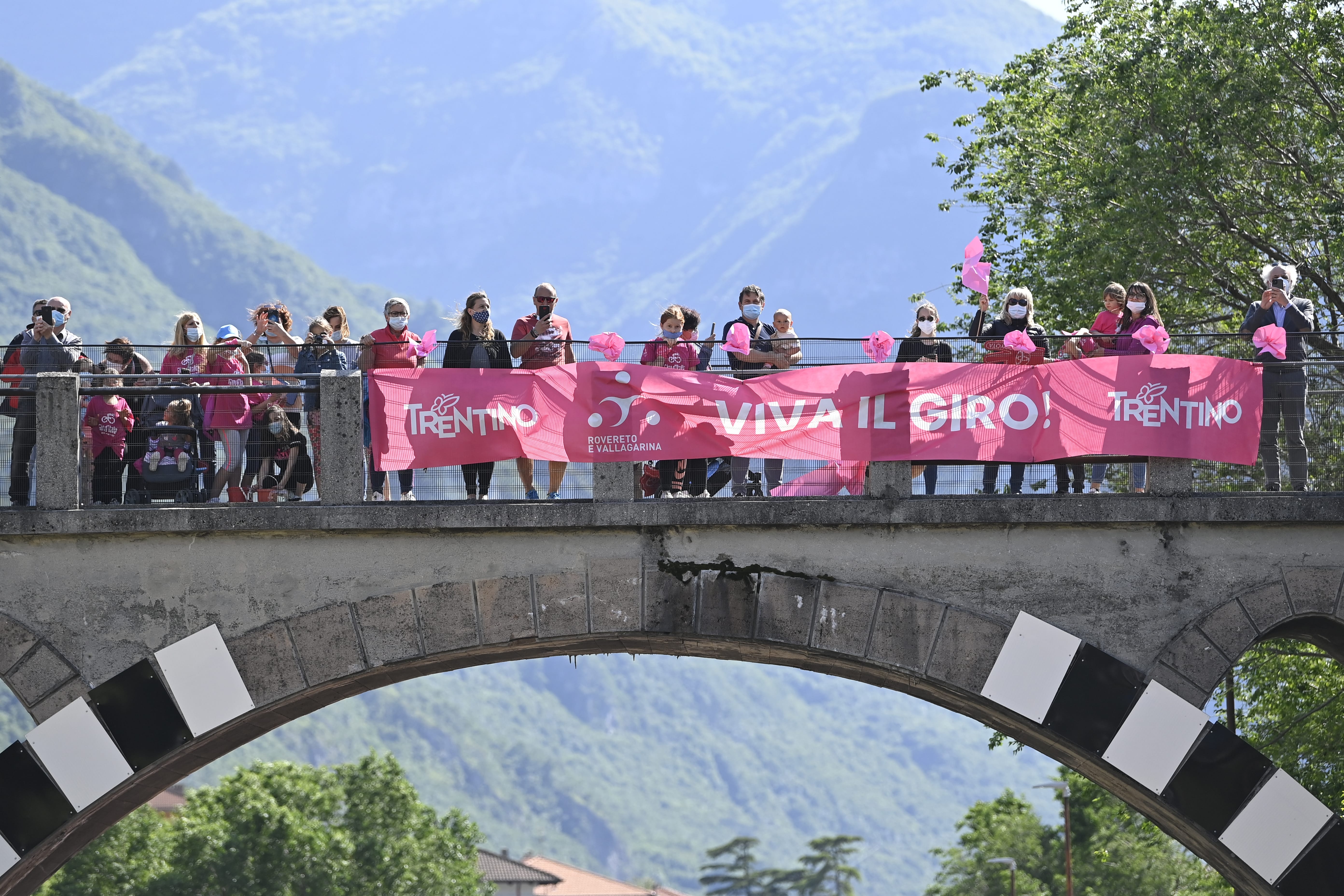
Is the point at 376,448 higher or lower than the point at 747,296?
lower

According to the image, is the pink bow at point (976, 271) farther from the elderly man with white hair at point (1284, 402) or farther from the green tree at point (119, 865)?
the green tree at point (119, 865)

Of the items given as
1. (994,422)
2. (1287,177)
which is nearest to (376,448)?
(994,422)

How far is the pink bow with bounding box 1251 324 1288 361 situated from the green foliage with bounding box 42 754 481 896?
4705 centimetres

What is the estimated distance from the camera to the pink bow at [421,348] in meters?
14.4

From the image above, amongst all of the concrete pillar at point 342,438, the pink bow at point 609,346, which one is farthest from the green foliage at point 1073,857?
the concrete pillar at point 342,438

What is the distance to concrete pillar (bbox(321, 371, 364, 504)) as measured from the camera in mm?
14023

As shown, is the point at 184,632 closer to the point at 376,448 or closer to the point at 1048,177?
the point at 376,448

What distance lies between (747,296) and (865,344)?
136cm

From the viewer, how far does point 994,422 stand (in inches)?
556

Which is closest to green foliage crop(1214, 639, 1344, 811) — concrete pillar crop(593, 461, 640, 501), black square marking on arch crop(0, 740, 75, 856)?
concrete pillar crop(593, 461, 640, 501)

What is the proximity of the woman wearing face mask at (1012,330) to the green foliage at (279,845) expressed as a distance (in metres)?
45.4

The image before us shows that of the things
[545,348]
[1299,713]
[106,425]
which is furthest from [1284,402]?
[106,425]

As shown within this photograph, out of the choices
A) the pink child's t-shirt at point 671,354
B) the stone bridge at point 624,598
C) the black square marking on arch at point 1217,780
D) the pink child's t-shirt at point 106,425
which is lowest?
the black square marking on arch at point 1217,780

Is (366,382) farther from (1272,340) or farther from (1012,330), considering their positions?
(1272,340)
